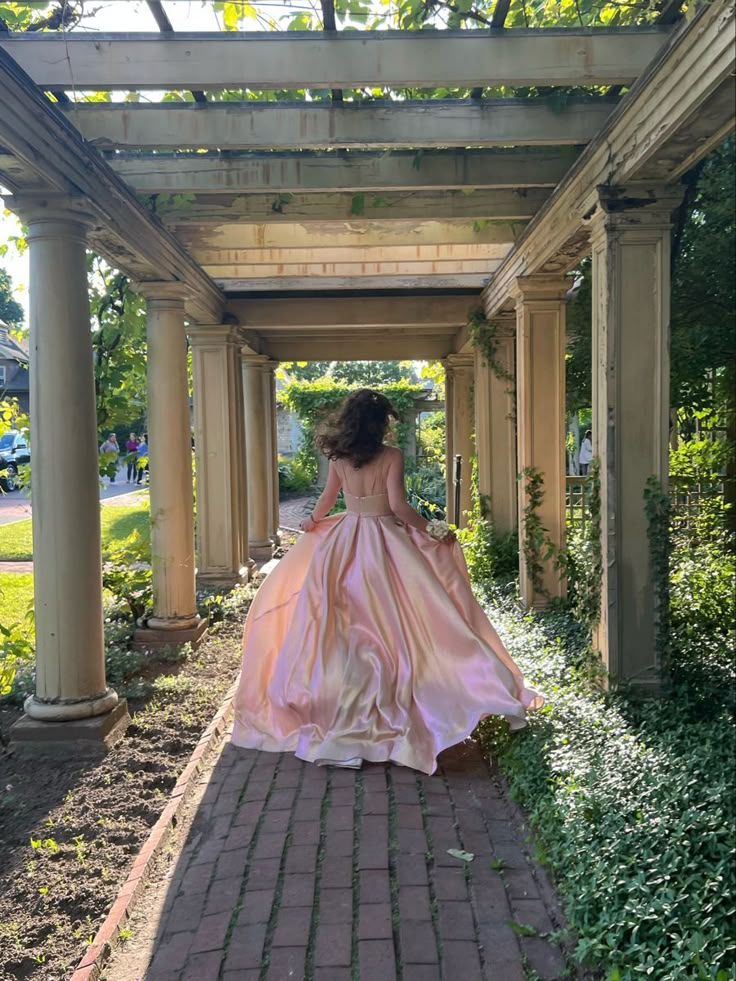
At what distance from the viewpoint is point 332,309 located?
8797 mm

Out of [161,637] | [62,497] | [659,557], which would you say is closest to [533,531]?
[659,557]

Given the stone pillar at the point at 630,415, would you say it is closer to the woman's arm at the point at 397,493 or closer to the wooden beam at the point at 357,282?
the woman's arm at the point at 397,493

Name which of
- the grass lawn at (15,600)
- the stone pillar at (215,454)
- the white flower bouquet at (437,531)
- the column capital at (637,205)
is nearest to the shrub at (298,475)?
the grass lawn at (15,600)

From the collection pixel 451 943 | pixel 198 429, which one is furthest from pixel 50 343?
pixel 198 429

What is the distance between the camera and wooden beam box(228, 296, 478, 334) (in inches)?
340

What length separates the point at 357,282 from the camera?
25.8 feet

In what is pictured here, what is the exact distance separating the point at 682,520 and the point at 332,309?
14.4ft

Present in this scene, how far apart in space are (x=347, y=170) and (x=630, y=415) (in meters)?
2.21

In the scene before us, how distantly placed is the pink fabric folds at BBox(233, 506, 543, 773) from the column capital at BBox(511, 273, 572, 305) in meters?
2.76

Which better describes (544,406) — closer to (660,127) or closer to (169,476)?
(169,476)

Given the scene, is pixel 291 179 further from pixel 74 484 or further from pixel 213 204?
pixel 74 484

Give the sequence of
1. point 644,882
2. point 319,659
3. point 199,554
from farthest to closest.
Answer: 1. point 199,554
2. point 319,659
3. point 644,882

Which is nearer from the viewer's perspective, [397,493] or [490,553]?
[397,493]

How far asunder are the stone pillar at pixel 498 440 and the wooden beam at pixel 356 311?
26.2 inches
